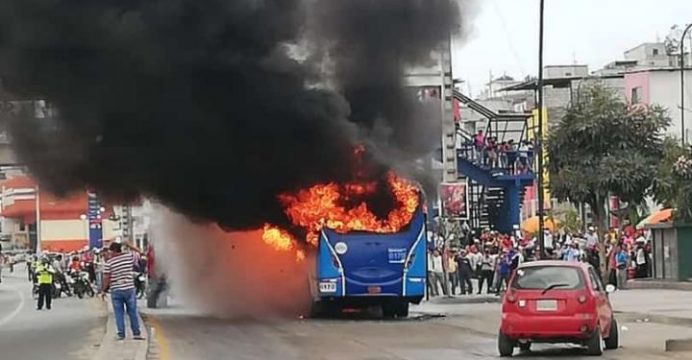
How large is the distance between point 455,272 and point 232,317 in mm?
11518

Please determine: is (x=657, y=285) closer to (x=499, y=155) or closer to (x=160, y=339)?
(x=499, y=155)

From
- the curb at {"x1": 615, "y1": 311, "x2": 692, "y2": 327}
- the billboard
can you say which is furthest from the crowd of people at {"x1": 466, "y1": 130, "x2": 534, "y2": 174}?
the curb at {"x1": 615, "y1": 311, "x2": 692, "y2": 327}

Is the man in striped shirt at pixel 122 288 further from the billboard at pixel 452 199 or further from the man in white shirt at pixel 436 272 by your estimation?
the man in white shirt at pixel 436 272

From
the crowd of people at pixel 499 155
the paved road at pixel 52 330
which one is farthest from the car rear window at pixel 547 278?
the crowd of people at pixel 499 155

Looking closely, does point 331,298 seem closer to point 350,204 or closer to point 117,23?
point 350,204

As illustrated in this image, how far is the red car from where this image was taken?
57.0ft

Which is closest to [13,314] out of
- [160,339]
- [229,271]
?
[229,271]

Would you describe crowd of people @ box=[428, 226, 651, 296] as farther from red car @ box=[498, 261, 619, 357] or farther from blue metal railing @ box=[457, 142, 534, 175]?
red car @ box=[498, 261, 619, 357]

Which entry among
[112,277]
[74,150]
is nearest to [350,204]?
[74,150]

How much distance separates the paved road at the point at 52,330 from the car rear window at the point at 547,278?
621 centimetres

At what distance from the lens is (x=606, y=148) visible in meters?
39.0

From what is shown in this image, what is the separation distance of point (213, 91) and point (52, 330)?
6.24m

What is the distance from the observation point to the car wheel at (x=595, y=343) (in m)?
17.4

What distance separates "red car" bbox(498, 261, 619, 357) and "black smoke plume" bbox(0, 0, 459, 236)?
36.2ft
